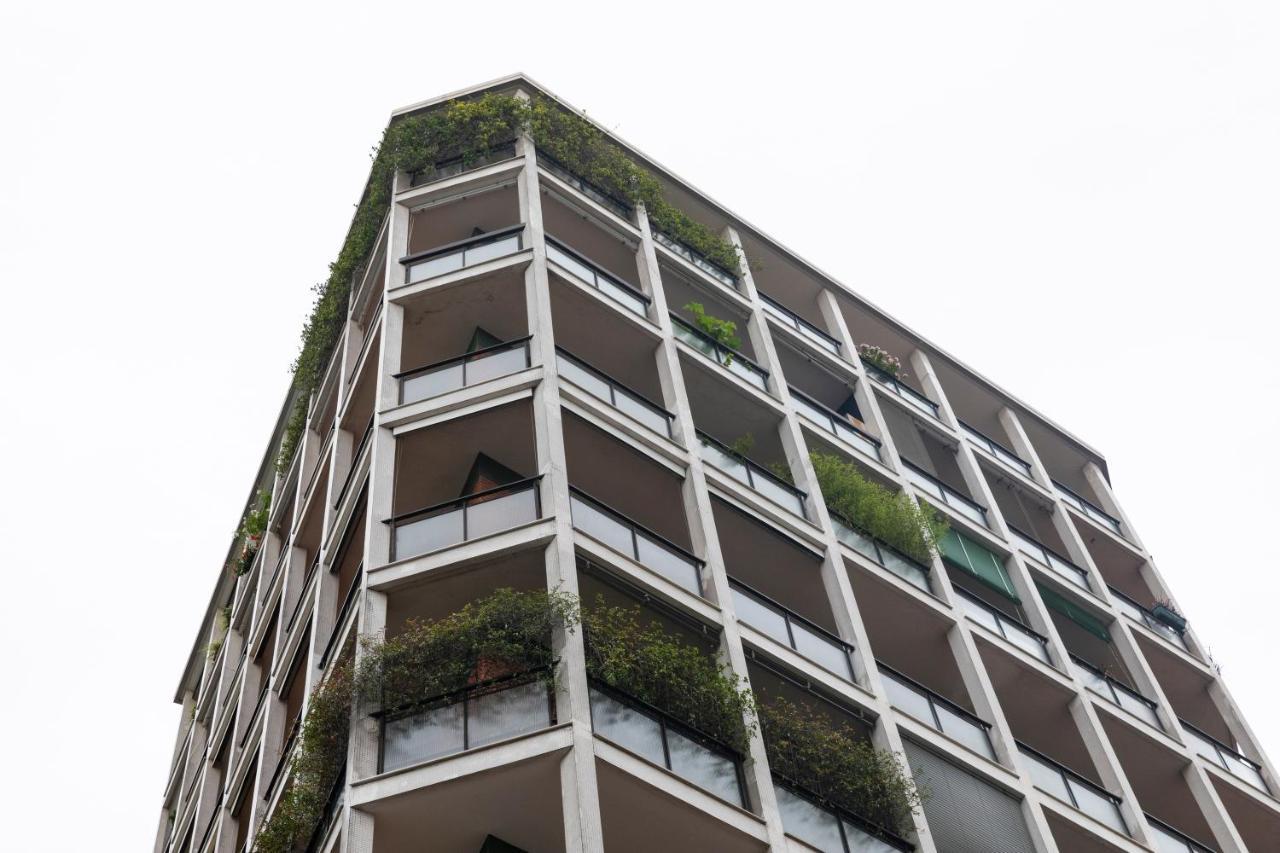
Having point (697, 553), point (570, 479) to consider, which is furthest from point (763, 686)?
point (570, 479)

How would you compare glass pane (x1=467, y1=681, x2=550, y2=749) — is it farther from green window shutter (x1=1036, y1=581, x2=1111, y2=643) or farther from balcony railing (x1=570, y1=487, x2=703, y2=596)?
green window shutter (x1=1036, y1=581, x2=1111, y2=643)

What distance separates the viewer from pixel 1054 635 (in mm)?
26734

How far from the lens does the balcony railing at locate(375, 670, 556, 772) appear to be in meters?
16.5

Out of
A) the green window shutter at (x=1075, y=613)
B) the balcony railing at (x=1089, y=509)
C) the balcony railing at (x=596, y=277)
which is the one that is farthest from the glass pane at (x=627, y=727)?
the balcony railing at (x=1089, y=509)

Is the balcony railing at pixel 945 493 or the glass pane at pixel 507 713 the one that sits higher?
the balcony railing at pixel 945 493

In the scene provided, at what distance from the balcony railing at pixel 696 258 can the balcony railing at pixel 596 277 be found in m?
3.87

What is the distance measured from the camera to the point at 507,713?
1673cm

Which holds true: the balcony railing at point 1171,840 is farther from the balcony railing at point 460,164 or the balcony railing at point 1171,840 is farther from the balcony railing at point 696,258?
the balcony railing at point 460,164

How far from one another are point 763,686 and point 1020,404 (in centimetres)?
1839

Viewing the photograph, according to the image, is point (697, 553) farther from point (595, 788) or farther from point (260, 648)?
point (260, 648)

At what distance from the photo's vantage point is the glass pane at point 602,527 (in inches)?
772

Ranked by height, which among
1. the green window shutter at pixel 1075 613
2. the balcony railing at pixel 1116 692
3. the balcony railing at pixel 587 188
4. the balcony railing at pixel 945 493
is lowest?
the balcony railing at pixel 1116 692

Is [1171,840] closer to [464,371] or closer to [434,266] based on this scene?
[464,371]

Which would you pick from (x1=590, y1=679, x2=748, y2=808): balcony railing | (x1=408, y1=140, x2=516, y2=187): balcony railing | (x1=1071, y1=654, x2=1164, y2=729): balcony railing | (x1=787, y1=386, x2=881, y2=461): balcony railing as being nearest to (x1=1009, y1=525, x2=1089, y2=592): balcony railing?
(x1=1071, y1=654, x2=1164, y2=729): balcony railing
